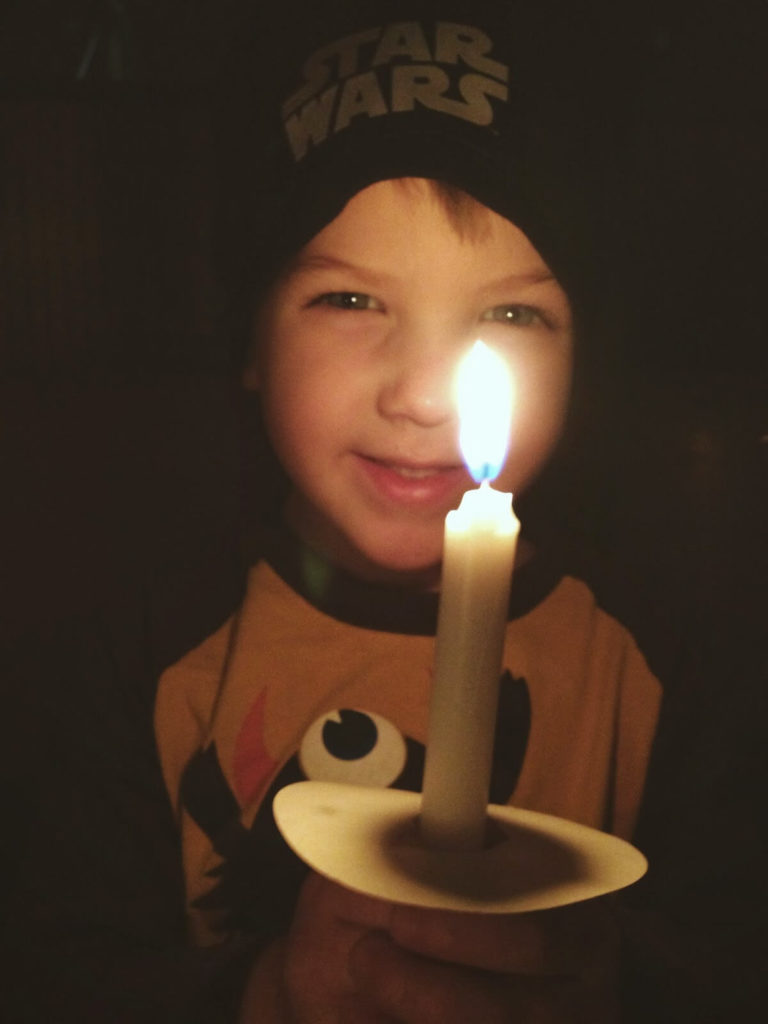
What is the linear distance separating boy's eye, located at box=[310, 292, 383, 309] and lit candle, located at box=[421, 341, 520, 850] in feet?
1.53

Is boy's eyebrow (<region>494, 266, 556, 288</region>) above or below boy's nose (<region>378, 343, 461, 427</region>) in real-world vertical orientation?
above

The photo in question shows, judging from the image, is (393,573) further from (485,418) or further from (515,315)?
(485,418)

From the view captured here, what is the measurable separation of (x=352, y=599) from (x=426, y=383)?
0.72 ft

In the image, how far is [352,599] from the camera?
0.90 m

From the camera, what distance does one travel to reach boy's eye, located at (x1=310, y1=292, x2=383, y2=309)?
0.83 metres

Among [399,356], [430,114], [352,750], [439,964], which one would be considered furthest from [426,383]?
[439,964]

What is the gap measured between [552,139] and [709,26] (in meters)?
0.23

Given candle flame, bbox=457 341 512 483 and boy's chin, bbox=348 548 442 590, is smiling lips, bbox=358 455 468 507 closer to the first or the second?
boy's chin, bbox=348 548 442 590

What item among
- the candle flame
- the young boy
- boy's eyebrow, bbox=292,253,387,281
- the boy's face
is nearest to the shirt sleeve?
the young boy

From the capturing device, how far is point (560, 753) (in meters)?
0.85

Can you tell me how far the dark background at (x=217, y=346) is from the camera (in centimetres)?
90

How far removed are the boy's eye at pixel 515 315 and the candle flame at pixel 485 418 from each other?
307 millimetres

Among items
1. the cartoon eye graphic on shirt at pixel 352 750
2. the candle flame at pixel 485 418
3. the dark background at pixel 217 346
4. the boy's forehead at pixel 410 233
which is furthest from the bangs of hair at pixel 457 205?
the cartoon eye graphic on shirt at pixel 352 750

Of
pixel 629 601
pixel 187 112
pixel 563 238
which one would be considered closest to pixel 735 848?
pixel 629 601
